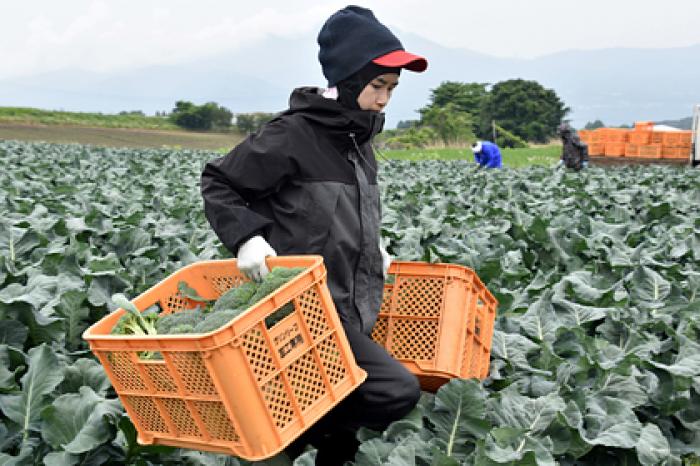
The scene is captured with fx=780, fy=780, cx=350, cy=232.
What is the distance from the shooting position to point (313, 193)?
2.85 metres

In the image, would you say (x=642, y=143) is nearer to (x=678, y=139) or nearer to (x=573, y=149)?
(x=678, y=139)

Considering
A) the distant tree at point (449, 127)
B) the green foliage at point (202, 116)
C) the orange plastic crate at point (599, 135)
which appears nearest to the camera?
the orange plastic crate at point (599, 135)

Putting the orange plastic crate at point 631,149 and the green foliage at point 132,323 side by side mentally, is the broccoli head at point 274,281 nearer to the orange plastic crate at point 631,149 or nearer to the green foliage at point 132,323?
the green foliage at point 132,323

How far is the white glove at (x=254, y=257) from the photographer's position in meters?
2.59

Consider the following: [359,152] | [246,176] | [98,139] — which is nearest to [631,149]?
[359,152]

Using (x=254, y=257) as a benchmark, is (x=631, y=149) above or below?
below

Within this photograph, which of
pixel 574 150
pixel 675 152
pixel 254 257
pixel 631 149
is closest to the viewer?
pixel 254 257

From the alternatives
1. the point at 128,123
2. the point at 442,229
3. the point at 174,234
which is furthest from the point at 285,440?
the point at 128,123

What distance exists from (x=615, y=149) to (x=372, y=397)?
23.6 metres

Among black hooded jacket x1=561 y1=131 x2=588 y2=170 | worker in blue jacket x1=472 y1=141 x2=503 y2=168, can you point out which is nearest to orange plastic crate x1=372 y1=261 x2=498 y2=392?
worker in blue jacket x1=472 y1=141 x2=503 y2=168

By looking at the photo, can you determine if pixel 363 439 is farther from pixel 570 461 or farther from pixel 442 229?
pixel 442 229

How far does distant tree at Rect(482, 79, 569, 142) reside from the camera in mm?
64062

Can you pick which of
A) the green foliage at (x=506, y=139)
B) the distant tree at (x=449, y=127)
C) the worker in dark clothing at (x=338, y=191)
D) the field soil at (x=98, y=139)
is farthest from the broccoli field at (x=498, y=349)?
the green foliage at (x=506, y=139)

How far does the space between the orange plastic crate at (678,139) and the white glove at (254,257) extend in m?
23.2
